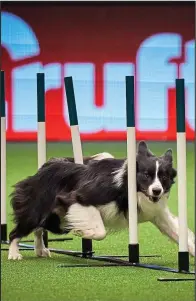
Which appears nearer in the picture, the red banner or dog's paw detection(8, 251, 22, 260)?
dog's paw detection(8, 251, 22, 260)

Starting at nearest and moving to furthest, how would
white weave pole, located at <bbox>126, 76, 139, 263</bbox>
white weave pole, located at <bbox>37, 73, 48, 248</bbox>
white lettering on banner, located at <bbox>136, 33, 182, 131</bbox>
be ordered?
white weave pole, located at <bbox>126, 76, 139, 263</bbox> → white weave pole, located at <bbox>37, 73, 48, 248</bbox> → white lettering on banner, located at <bbox>136, 33, 182, 131</bbox>

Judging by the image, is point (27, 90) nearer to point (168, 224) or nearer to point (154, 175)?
point (168, 224)

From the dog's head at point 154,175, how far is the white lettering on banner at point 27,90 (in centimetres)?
983

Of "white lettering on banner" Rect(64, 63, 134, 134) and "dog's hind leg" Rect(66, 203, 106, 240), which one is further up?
"white lettering on banner" Rect(64, 63, 134, 134)

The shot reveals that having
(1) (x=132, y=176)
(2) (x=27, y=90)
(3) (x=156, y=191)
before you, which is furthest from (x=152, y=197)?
(2) (x=27, y=90)

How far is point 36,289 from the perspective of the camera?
554 centimetres

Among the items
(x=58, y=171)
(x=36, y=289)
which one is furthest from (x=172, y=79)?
(x=36, y=289)

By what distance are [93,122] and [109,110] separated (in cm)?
34

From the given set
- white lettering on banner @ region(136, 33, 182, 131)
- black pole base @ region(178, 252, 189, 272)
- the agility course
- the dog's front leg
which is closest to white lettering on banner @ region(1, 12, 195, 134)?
white lettering on banner @ region(136, 33, 182, 131)

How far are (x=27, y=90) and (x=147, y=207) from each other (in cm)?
Answer: 1026

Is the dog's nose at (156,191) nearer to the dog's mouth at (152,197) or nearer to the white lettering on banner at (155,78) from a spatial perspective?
the dog's mouth at (152,197)

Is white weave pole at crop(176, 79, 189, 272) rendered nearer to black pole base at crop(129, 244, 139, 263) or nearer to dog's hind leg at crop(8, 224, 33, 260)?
black pole base at crop(129, 244, 139, 263)

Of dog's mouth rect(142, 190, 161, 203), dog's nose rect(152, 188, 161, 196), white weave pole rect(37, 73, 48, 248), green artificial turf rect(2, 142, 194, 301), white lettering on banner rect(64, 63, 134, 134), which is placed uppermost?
white lettering on banner rect(64, 63, 134, 134)

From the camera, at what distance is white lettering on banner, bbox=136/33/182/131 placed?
16938 millimetres
